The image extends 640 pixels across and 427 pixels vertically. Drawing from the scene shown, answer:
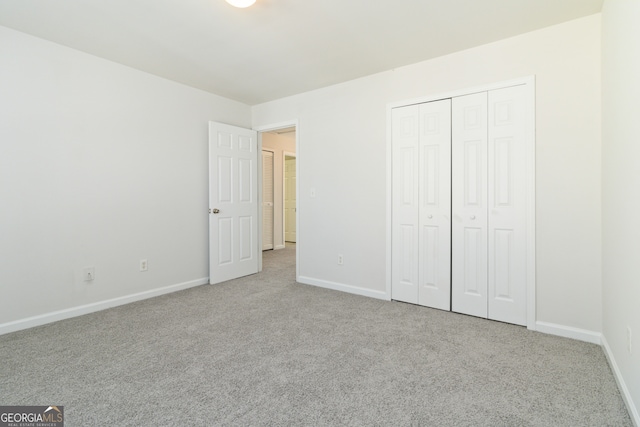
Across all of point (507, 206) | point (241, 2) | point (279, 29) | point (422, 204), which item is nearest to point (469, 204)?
point (507, 206)

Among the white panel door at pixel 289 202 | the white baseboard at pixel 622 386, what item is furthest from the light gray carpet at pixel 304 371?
the white panel door at pixel 289 202

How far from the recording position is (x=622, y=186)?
1672 millimetres

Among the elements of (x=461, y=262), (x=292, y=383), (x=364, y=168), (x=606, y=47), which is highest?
(x=606, y=47)

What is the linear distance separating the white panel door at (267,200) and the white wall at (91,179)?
2609 mm

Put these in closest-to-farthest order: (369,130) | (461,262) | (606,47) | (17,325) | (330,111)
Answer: (606,47) → (17,325) → (461,262) → (369,130) → (330,111)

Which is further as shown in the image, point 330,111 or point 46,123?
point 330,111

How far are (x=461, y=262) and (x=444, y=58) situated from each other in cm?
193

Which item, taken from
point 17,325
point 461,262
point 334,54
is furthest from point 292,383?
point 334,54

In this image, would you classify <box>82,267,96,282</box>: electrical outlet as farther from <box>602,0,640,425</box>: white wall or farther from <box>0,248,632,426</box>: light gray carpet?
<box>602,0,640,425</box>: white wall

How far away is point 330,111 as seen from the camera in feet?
12.1

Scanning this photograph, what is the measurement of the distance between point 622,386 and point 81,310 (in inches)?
158

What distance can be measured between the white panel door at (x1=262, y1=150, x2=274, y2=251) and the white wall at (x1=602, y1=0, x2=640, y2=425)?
5404 millimetres

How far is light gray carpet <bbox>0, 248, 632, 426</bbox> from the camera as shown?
4.96 feet

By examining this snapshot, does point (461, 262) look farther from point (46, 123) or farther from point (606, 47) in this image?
point (46, 123)
